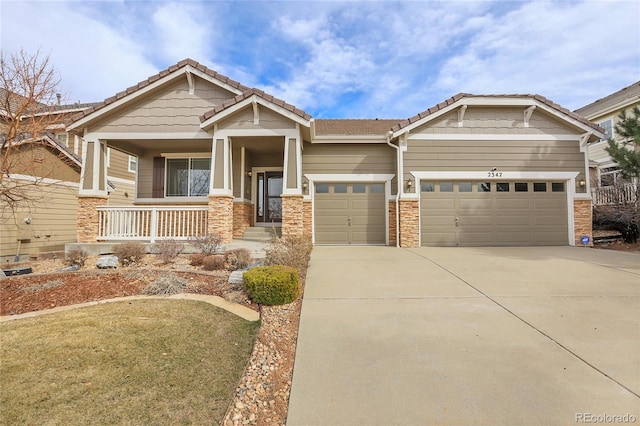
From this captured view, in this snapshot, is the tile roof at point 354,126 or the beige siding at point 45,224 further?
the tile roof at point 354,126

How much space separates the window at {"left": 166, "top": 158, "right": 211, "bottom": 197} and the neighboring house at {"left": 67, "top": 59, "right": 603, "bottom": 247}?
0.04 meters

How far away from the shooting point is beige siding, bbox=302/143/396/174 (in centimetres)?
1145

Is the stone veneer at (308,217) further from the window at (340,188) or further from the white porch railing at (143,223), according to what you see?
the white porch railing at (143,223)

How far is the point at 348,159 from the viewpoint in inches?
452

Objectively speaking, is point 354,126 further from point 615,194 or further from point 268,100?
point 615,194

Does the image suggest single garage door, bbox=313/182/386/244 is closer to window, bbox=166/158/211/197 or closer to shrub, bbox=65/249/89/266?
window, bbox=166/158/211/197

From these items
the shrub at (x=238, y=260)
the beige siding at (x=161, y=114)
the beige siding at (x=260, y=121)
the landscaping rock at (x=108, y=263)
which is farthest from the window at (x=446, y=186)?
the landscaping rock at (x=108, y=263)

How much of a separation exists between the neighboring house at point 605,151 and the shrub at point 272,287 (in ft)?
46.9

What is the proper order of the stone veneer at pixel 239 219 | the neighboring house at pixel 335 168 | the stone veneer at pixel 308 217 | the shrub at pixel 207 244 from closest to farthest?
the shrub at pixel 207 244, the neighboring house at pixel 335 168, the stone veneer at pixel 239 219, the stone veneer at pixel 308 217

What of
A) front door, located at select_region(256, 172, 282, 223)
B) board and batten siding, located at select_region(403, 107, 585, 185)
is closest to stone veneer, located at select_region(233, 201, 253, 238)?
front door, located at select_region(256, 172, 282, 223)

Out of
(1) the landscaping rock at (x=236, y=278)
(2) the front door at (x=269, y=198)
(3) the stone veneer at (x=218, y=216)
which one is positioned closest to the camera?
(1) the landscaping rock at (x=236, y=278)

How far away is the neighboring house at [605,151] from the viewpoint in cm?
1271

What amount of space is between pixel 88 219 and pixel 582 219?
1668cm

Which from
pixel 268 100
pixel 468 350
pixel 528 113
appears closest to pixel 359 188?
pixel 268 100
